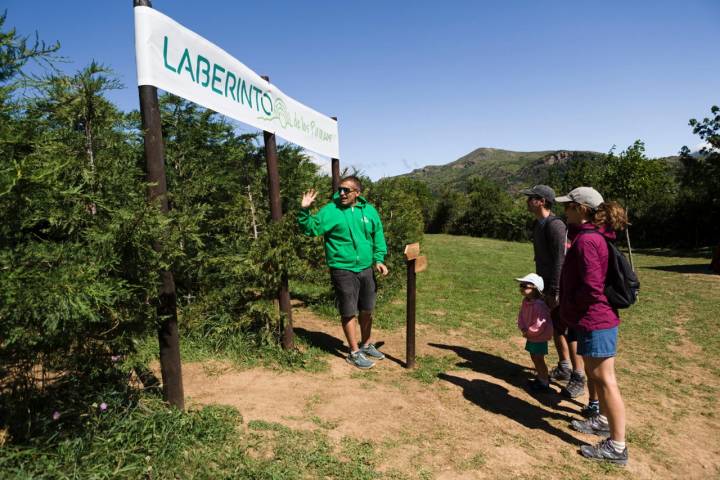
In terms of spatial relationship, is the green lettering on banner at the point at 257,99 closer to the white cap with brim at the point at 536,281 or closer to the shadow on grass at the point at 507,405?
the white cap with brim at the point at 536,281

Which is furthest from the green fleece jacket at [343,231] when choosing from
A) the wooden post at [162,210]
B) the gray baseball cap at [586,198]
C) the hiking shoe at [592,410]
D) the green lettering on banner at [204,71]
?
the hiking shoe at [592,410]

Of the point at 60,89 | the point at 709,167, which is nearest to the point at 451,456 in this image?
the point at 60,89

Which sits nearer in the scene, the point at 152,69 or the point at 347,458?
the point at 152,69

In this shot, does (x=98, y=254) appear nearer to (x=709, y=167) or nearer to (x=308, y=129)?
(x=308, y=129)

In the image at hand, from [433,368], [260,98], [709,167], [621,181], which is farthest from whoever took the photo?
[709,167]

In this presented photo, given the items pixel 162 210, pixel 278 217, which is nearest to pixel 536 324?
pixel 278 217

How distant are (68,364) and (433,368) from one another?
3444mm

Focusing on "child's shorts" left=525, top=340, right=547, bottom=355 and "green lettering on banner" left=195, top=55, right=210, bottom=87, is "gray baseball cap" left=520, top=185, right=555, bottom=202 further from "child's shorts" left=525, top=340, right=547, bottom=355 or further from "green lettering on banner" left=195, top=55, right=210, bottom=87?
"green lettering on banner" left=195, top=55, right=210, bottom=87

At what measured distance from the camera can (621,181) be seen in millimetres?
18062

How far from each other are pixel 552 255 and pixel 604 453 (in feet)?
5.74

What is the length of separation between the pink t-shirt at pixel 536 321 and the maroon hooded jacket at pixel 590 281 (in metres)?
0.98

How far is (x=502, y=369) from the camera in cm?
494

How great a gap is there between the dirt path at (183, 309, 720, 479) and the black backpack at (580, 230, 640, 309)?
1.20m

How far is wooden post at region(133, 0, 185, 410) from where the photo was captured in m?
2.82
